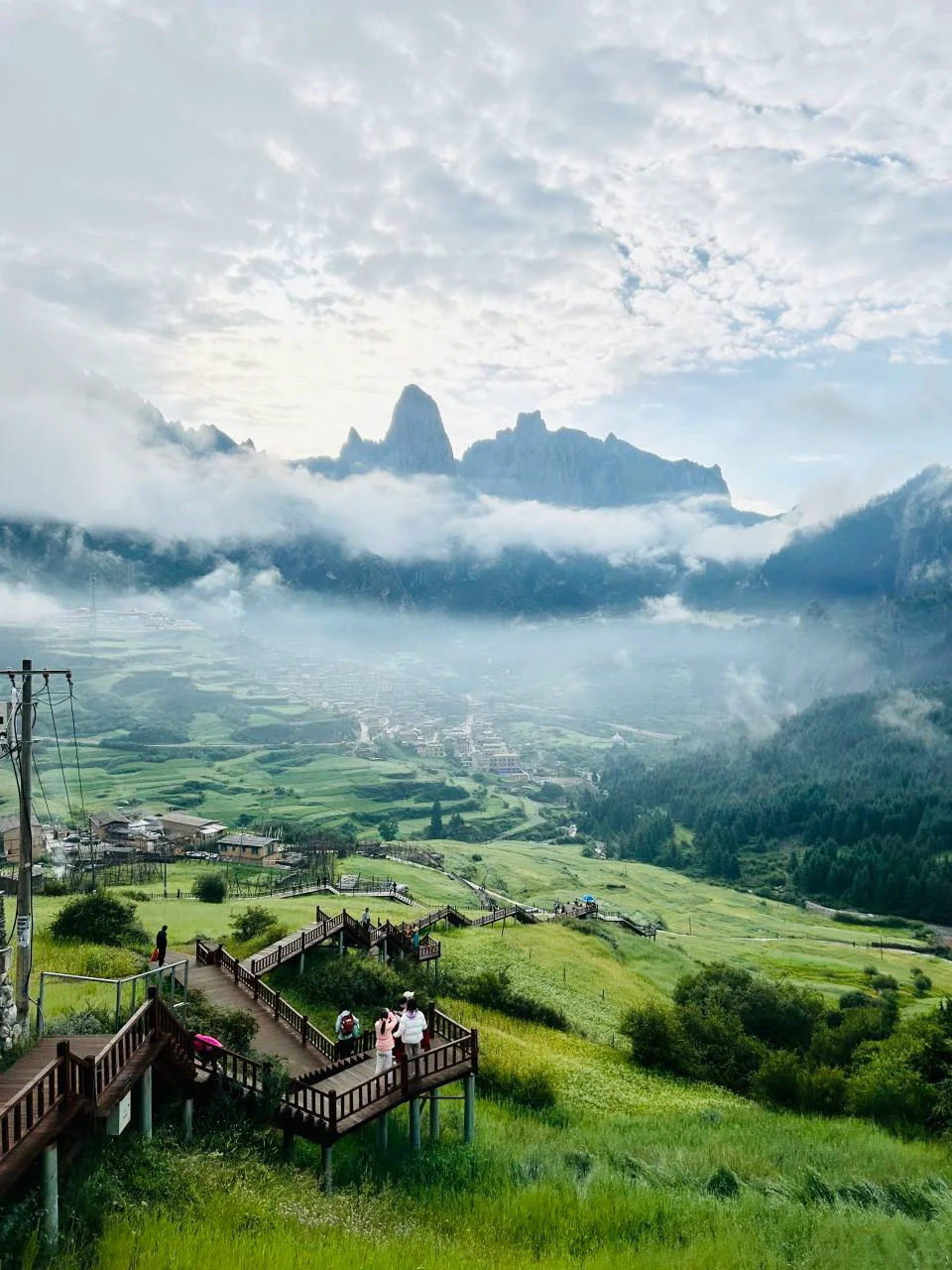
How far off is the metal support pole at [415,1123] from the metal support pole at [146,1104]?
261 inches

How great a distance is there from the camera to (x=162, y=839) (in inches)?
4427

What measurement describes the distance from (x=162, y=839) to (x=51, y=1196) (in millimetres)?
107915

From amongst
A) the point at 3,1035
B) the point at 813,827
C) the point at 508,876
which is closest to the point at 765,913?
the point at 508,876

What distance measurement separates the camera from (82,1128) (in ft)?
45.6

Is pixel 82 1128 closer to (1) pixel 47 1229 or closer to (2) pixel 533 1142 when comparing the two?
(1) pixel 47 1229

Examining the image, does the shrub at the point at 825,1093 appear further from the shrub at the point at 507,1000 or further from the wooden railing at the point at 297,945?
the wooden railing at the point at 297,945

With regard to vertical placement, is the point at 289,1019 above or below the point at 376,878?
above

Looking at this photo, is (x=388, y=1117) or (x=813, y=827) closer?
(x=388, y=1117)

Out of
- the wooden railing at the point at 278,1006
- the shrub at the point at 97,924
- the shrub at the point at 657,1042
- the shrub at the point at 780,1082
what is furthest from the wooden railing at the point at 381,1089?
the shrub at the point at 97,924

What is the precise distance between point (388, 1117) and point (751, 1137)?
1103cm

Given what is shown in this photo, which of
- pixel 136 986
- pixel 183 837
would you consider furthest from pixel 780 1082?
→ pixel 183 837

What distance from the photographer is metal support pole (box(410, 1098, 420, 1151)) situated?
20.6m

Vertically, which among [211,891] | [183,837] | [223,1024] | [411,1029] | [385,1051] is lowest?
[183,837]

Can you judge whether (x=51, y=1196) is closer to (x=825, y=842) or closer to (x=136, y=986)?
(x=136, y=986)
